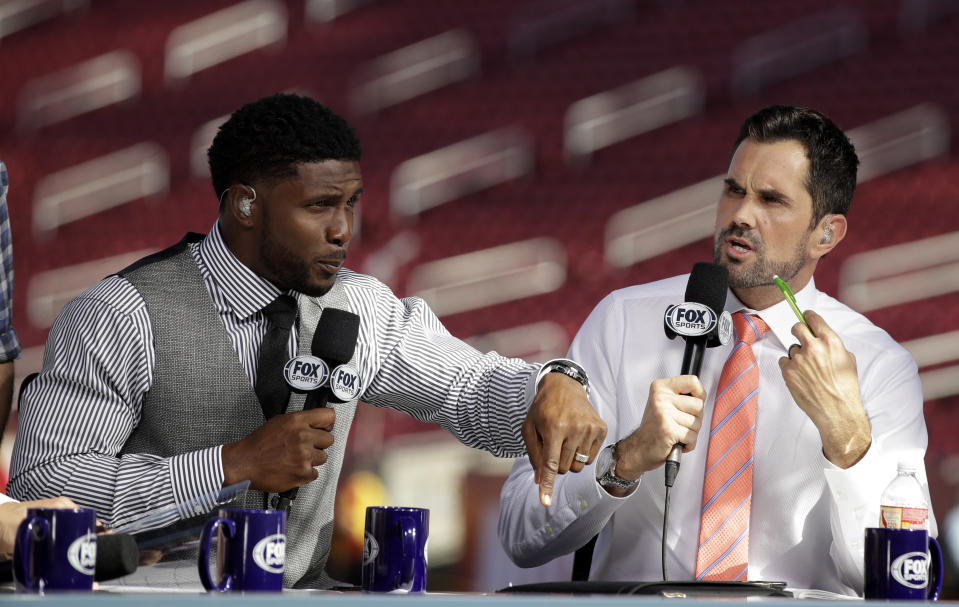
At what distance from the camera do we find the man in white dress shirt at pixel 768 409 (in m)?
1.64

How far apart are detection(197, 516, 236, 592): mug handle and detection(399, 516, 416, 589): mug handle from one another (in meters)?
0.20

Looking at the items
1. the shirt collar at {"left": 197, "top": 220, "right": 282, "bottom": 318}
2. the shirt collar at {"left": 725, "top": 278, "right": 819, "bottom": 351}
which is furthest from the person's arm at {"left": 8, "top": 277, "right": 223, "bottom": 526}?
the shirt collar at {"left": 725, "top": 278, "right": 819, "bottom": 351}

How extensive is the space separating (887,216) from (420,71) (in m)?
1.73

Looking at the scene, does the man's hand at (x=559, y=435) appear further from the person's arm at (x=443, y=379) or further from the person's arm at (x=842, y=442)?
the person's arm at (x=842, y=442)

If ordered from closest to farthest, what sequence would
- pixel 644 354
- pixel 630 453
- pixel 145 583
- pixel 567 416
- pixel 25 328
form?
pixel 145 583 → pixel 567 416 → pixel 630 453 → pixel 644 354 → pixel 25 328

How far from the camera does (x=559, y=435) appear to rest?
4.76 feet

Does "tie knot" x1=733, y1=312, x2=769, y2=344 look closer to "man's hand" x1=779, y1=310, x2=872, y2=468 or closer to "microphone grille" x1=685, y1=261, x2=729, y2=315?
"man's hand" x1=779, y1=310, x2=872, y2=468

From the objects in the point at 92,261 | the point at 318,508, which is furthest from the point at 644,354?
the point at 92,261

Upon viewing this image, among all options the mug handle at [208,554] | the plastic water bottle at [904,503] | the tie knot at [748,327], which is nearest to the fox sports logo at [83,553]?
the mug handle at [208,554]

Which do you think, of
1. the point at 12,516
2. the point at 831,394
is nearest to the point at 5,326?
the point at 12,516

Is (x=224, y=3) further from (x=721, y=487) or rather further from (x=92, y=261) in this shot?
(x=721, y=487)

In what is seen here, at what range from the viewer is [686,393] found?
152cm

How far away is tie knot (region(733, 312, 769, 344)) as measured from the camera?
1845mm

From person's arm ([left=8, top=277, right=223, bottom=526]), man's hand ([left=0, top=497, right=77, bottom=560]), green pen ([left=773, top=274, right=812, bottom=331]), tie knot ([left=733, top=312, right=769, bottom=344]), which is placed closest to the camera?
man's hand ([left=0, top=497, right=77, bottom=560])
